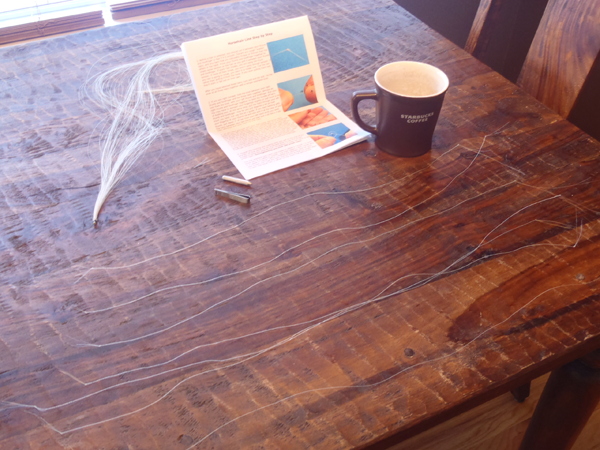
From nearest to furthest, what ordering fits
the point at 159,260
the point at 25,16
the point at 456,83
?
the point at 159,260 → the point at 456,83 → the point at 25,16

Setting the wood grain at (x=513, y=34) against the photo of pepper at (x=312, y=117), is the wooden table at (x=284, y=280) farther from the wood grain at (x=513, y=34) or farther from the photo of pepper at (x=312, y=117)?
the wood grain at (x=513, y=34)

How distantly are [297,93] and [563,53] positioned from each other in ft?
1.91

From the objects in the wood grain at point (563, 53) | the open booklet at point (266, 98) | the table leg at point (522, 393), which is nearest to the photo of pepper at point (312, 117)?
the open booklet at point (266, 98)

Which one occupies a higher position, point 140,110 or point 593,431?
point 140,110

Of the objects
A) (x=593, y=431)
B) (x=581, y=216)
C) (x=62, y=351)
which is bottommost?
(x=593, y=431)

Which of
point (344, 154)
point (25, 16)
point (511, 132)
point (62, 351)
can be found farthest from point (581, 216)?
point (25, 16)

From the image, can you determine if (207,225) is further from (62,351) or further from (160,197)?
(62,351)

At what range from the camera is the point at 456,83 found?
1043 mm

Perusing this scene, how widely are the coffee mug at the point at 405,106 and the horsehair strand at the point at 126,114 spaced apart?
39cm

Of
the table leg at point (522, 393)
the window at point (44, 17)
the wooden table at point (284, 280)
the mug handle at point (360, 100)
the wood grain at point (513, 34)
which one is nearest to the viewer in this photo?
the wooden table at point (284, 280)

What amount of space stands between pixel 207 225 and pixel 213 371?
0.25 meters

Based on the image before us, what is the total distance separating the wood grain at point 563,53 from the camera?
1008 mm

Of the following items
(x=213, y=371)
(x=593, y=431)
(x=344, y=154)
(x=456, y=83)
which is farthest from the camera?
(x=593, y=431)

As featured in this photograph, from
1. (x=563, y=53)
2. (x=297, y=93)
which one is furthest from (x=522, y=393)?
(x=297, y=93)
